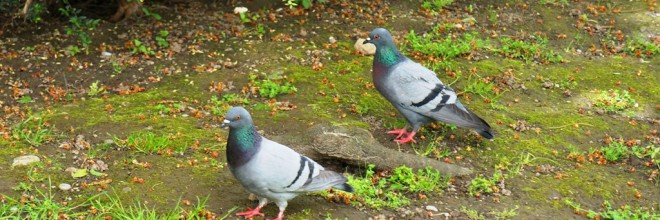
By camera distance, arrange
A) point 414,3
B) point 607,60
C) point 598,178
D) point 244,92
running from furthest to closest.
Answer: point 414,3 → point 607,60 → point 244,92 → point 598,178

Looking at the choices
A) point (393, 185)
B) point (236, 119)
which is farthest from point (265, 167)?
point (393, 185)

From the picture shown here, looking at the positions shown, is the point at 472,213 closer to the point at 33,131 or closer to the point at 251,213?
the point at 251,213

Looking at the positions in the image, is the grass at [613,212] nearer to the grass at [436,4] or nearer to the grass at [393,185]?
the grass at [393,185]

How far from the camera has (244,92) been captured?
625cm

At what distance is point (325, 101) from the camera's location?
613 cm

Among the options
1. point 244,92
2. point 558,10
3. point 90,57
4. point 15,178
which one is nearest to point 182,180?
point 15,178

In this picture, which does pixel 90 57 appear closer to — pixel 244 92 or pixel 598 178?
pixel 244 92

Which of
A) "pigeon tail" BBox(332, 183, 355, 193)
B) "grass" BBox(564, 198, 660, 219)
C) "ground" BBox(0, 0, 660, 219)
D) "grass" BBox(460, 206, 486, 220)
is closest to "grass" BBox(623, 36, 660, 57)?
"ground" BBox(0, 0, 660, 219)

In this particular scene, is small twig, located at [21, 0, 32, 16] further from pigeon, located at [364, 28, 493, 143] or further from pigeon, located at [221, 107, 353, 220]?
pigeon, located at [221, 107, 353, 220]

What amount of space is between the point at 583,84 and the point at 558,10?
1.80 meters

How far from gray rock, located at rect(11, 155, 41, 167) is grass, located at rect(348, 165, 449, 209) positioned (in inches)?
76.2

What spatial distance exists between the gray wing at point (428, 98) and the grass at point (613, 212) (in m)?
0.86

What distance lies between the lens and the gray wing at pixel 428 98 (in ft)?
18.0

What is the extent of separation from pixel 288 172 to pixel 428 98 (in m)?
1.59
